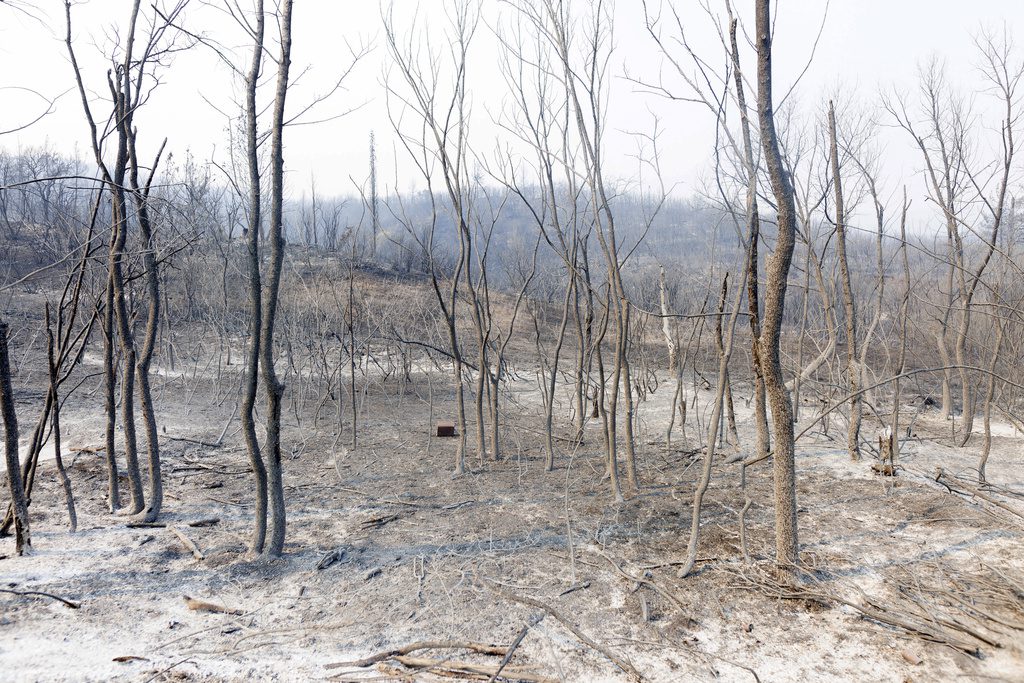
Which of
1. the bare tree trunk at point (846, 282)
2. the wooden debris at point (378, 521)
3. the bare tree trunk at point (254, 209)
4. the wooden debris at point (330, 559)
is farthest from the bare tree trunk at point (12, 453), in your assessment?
the bare tree trunk at point (846, 282)

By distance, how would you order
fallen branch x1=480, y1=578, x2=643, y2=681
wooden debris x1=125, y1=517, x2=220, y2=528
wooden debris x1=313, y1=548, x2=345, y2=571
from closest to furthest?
1. fallen branch x1=480, y1=578, x2=643, y2=681
2. wooden debris x1=313, y1=548, x2=345, y2=571
3. wooden debris x1=125, y1=517, x2=220, y2=528

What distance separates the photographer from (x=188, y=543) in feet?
12.9

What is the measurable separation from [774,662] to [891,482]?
9.45ft

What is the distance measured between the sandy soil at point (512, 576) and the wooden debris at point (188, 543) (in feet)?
0.15

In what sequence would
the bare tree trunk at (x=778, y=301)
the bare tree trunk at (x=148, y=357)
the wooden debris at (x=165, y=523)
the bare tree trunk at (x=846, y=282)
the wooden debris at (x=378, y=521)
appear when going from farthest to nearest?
the bare tree trunk at (x=846, y=282) → the wooden debris at (x=378, y=521) → the wooden debris at (x=165, y=523) → the bare tree trunk at (x=148, y=357) → the bare tree trunk at (x=778, y=301)

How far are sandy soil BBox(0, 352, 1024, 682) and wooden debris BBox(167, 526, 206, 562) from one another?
0.05m

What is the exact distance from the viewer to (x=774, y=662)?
2.71 meters

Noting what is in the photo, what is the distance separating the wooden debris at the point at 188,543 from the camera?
3761 millimetres

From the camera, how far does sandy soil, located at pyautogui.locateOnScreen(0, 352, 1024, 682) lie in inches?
107

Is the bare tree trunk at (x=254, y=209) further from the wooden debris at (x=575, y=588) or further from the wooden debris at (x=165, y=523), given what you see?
the wooden debris at (x=575, y=588)

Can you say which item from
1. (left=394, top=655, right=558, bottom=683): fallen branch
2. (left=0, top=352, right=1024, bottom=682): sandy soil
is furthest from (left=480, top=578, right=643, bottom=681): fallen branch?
(left=394, top=655, right=558, bottom=683): fallen branch

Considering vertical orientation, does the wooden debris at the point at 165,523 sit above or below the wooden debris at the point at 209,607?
above

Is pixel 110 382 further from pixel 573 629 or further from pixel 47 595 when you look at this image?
pixel 573 629

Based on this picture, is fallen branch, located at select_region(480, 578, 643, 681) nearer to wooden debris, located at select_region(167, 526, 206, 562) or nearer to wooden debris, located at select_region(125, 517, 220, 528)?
wooden debris, located at select_region(167, 526, 206, 562)
